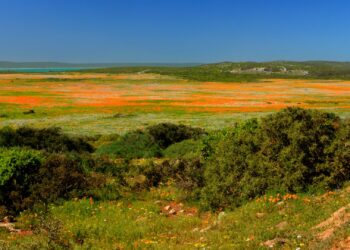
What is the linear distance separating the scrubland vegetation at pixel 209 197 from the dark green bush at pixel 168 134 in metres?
10.0

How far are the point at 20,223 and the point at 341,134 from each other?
9.07 metres

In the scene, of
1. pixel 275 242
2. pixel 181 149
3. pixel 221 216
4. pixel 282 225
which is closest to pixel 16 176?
pixel 221 216

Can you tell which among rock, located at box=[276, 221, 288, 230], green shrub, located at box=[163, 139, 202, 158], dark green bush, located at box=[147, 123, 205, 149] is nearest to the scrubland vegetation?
rock, located at box=[276, 221, 288, 230]

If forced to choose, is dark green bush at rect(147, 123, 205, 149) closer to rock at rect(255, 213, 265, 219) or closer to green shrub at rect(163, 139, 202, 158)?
green shrub at rect(163, 139, 202, 158)

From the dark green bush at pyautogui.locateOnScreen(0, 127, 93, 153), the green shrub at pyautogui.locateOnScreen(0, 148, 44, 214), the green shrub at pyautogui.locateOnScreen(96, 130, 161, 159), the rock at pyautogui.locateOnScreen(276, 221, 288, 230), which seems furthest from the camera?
the green shrub at pyautogui.locateOnScreen(96, 130, 161, 159)

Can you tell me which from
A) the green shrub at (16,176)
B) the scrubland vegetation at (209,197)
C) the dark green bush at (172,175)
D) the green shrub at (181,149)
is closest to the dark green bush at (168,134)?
the green shrub at (181,149)

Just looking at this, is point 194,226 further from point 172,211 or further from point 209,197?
point 172,211

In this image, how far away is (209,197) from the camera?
12531 mm

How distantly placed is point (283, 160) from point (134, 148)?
1389 cm

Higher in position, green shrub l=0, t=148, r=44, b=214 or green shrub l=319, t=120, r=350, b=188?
green shrub l=319, t=120, r=350, b=188

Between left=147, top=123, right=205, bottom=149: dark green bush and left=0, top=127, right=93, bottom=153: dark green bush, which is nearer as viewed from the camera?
left=0, top=127, right=93, bottom=153: dark green bush

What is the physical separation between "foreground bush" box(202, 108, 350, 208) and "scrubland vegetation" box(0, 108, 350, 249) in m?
0.03

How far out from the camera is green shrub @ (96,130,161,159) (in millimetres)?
24188

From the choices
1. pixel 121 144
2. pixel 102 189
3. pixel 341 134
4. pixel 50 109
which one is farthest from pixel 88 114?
pixel 341 134
